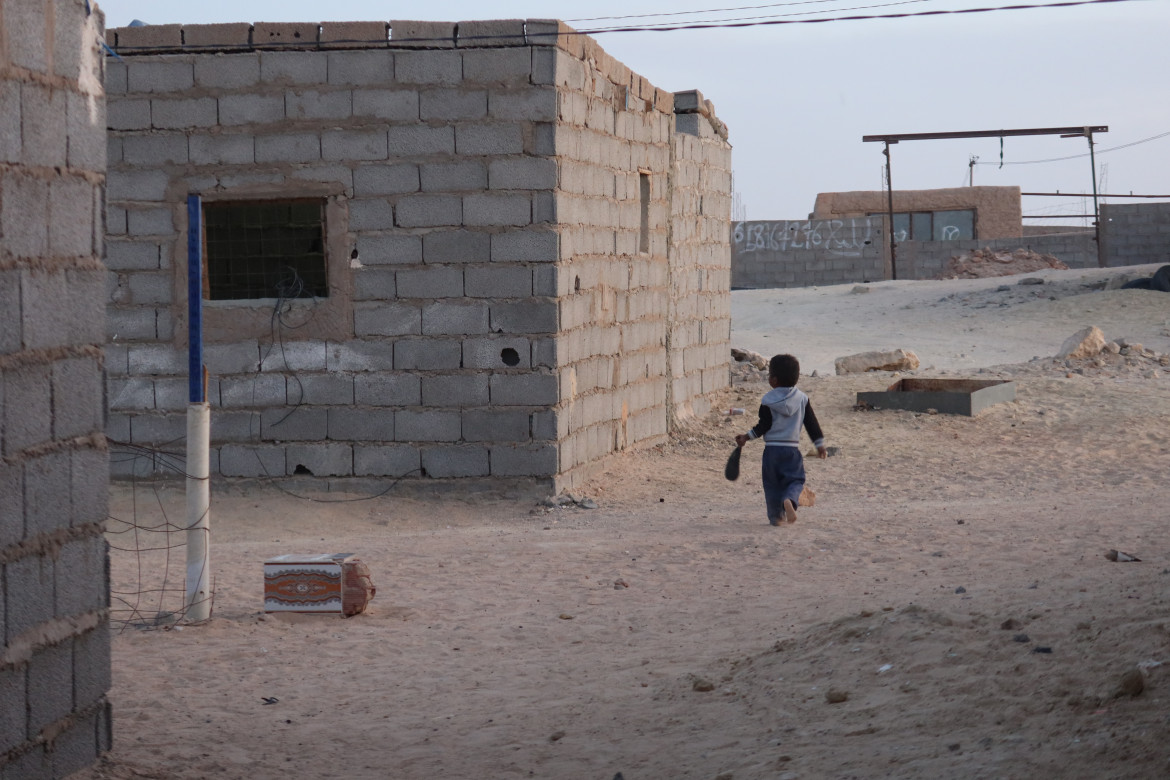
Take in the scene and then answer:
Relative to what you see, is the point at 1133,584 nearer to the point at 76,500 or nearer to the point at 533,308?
the point at 76,500

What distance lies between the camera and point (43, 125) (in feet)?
10.6

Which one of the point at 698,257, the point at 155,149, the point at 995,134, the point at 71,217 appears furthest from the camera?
the point at 995,134

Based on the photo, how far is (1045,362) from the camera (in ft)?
48.8

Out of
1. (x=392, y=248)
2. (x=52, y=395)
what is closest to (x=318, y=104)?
(x=392, y=248)

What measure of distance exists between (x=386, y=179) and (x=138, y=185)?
1813 mm

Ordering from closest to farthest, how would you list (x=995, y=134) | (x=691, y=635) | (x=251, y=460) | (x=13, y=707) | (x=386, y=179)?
1. (x=13, y=707)
2. (x=691, y=635)
3. (x=386, y=179)
4. (x=251, y=460)
5. (x=995, y=134)

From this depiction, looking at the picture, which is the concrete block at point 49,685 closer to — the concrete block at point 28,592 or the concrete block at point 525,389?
the concrete block at point 28,592

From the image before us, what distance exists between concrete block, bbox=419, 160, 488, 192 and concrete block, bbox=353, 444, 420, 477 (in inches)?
70.6

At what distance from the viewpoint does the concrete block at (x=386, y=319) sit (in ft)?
27.2

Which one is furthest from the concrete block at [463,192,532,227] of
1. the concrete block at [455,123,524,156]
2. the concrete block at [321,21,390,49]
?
the concrete block at [321,21,390,49]

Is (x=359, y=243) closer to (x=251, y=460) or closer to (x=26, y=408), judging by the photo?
(x=251, y=460)

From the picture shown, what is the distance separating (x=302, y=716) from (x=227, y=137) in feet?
17.4

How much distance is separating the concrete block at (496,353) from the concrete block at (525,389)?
8 cm

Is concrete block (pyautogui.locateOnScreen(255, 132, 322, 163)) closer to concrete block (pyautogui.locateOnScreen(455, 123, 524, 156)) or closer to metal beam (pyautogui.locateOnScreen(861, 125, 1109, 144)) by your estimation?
concrete block (pyautogui.locateOnScreen(455, 123, 524, 156))
